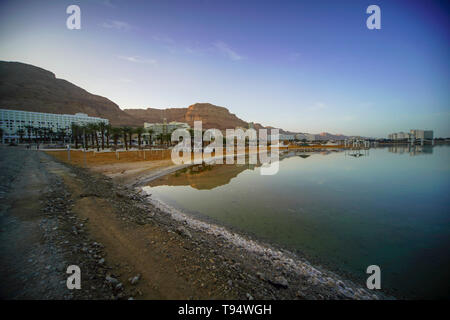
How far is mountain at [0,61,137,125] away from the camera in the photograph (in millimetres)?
135125

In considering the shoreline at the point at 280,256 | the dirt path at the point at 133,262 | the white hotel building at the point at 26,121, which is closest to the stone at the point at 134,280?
the dirt path at the point at 133,262

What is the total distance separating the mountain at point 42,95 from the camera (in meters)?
135

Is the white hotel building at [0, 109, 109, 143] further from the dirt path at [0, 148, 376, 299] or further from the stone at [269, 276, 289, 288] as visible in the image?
the stone at [269, 276, 289, 288]

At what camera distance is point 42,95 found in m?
150

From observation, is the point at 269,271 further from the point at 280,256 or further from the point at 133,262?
the point at 133,262

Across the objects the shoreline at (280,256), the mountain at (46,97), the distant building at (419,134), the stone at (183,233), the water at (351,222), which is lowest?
the water at (351,222)

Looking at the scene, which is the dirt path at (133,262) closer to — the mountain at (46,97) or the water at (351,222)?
the water at (351,222)

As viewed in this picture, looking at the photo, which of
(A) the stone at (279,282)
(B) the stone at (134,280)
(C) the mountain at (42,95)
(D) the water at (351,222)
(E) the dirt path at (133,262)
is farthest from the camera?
(C) the mountain at (42,95)

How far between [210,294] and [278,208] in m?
9.39

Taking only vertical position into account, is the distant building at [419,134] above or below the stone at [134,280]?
above
